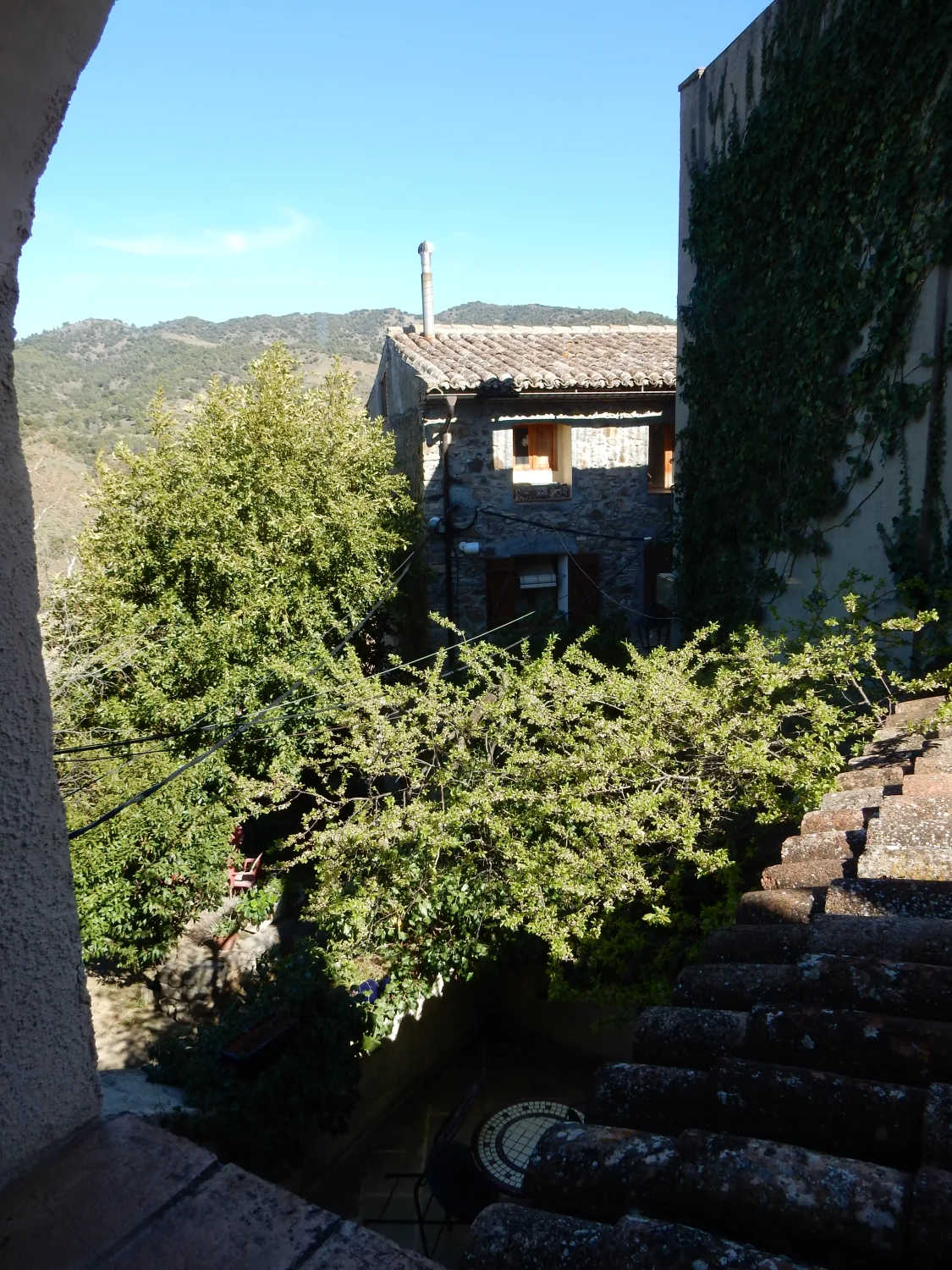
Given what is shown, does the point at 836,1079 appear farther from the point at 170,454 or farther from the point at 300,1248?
the point at 170,454

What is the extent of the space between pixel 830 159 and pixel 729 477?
2.79 meters

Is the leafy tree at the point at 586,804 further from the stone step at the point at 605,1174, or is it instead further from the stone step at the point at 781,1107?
the stone step at the point at 605,1174

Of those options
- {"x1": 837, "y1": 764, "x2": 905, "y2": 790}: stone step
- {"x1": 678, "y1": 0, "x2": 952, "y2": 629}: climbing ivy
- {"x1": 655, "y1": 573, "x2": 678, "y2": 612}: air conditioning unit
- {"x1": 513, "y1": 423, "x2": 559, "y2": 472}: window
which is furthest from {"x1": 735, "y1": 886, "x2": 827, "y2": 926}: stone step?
{"x1": 513, "y1": 423, "x2": 559, "y2": 472}: window

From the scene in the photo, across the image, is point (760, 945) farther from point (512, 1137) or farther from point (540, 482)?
point (540, 482)

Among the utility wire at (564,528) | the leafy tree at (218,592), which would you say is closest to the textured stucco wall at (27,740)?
the leafy tree at (218,592)

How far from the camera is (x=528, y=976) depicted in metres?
8.16

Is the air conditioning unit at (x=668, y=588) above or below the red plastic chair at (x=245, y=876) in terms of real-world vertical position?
above

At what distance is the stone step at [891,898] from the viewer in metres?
2.69

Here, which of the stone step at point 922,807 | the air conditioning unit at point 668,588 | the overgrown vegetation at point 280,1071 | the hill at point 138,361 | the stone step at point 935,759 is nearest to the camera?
the stone step at point 922,807

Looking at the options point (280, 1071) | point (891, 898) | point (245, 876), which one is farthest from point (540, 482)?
point (891, 898)

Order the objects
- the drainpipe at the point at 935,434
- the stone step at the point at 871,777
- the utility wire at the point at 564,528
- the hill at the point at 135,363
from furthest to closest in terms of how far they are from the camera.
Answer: the hill at the point at 135,363
the utility wire at the point at 564,528
the drainpipe at the point at 935,434
the stone step at the point at 871,777

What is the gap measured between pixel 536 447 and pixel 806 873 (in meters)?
10.6

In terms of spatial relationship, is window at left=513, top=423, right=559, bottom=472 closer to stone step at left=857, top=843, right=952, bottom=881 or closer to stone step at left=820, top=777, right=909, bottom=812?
stone step at left=820, top=777, right=909, bottom=812

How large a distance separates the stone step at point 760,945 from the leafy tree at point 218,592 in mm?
6960
